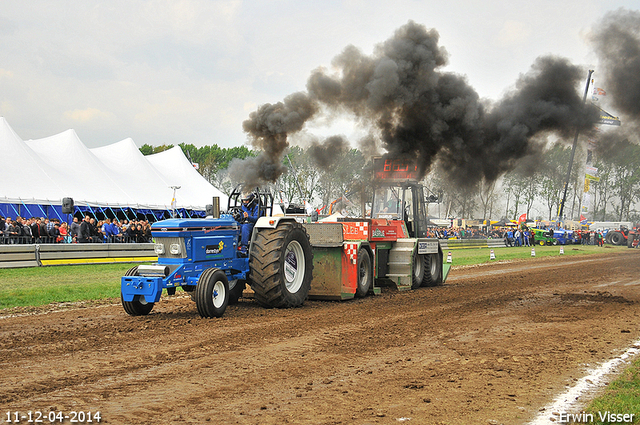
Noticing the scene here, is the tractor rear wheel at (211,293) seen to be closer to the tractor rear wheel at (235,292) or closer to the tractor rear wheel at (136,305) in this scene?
the tractor rear wheel at (136,305)

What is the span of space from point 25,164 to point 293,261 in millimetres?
17603

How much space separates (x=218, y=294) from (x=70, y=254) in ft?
34.6

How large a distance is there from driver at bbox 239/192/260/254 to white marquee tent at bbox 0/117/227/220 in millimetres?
15389

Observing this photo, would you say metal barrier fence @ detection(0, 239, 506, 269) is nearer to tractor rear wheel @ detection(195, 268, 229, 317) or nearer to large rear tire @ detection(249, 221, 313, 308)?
large rear tire @ detection(249, 221, 313, 308)

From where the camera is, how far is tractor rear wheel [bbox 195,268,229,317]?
8.31 m

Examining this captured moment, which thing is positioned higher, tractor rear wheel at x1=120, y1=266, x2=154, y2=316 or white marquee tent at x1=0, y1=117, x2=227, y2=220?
white marquee tent at x1=0, y1=117, x2=227, y2=220

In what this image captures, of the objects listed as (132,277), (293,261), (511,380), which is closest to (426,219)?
(293,261)

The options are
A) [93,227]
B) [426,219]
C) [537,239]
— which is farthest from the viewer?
[537,239]

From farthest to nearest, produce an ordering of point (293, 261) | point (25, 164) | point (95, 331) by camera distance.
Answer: point (25, 164)
point (293, 261)
point (95, 331)

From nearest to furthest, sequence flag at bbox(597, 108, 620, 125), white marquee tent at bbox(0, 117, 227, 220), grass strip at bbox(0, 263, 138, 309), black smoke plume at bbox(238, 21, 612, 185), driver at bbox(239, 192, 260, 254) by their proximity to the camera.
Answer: driver at bbox(239, 192, 260, 254) → grass strip at bbox(0, 263, 138, 309) → flag at bbox(597, 108, 620, 125) → black smoke plume at bbox(238, 21, 612, 185) → white marquee tent at bbox(0, 117, 227, 220)

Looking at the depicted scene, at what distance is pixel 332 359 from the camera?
613 cm

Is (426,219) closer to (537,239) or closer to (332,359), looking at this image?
(332,359)

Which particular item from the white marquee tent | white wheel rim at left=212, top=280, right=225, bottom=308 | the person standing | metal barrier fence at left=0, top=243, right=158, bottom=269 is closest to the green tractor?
the white marquee tent

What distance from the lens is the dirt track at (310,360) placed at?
4434 mm
